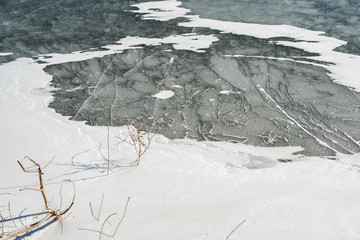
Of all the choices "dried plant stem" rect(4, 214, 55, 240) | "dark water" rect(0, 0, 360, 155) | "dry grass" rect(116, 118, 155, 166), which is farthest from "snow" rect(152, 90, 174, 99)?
"dried plant stem" rect(4, 214, 55, 240)

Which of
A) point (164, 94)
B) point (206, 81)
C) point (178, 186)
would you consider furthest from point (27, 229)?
point (206, 81)

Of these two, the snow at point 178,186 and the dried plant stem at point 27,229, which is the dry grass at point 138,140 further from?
the dried plant stem at point 27,229

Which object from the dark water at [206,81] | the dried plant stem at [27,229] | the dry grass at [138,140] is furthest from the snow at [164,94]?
the dried plant stem at [27,229]

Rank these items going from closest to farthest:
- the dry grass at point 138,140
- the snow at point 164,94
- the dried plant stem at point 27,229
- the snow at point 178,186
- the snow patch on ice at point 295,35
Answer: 1. the dried plant stem at point 27,229
2. the snow at point 178,186
3. the dry grass at point 138,140
4. the snow at point 164,94
5. the snow patch on ice at point 295,35

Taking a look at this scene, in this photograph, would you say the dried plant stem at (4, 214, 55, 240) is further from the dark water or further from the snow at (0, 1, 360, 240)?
the dark water

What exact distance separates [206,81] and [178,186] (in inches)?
49.4

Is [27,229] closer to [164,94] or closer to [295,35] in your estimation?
[164,94]

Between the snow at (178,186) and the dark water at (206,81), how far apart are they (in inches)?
7.1

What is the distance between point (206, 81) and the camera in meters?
2.51

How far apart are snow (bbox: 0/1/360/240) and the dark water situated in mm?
180

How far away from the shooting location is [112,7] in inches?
171

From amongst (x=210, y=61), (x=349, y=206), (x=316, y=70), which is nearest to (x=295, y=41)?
(x=316, y=70)

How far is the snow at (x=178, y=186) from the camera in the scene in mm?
1207

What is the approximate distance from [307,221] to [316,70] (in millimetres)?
1788
